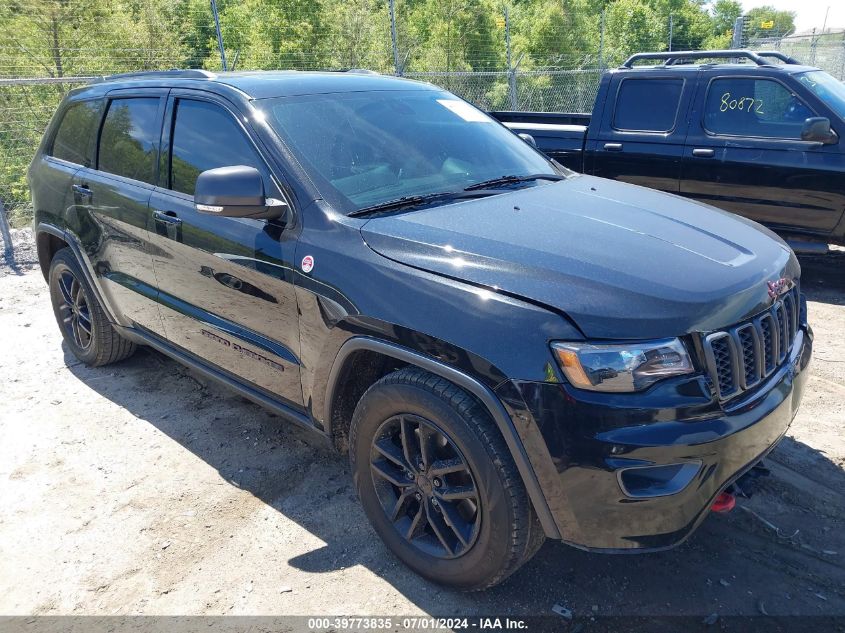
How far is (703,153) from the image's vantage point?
621 centimetres

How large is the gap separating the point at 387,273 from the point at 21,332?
461 cm

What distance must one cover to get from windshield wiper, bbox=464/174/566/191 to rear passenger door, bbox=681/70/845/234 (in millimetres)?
3203

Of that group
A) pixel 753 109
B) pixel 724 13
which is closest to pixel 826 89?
pixel 753 109

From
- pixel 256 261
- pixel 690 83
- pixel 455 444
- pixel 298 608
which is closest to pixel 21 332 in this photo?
pixel 256 261

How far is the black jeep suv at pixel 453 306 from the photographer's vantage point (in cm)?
217

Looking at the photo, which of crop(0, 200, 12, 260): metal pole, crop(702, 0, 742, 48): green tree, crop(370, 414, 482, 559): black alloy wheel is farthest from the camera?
crop(702, 0, 742, 48): green tree

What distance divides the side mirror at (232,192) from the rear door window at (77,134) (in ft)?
6.47

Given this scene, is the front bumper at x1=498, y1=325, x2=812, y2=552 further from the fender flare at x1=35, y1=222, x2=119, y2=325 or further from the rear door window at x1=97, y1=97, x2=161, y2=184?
the fender flare at x1=35, y1=222, x2=119, y2=325

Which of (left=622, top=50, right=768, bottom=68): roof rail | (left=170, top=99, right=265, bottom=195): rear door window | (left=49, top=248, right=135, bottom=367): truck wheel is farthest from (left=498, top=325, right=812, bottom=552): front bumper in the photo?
(left=622, top=50, right=768, bottom=68): roof rail

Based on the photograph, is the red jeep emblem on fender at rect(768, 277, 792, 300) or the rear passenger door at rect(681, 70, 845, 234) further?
the rear passenger door at rect(681, 70, 845, 234)

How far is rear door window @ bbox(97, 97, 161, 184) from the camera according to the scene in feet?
12.3

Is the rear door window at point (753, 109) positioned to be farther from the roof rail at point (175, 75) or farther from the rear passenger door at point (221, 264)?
the rear passenger door at point (221, 264)

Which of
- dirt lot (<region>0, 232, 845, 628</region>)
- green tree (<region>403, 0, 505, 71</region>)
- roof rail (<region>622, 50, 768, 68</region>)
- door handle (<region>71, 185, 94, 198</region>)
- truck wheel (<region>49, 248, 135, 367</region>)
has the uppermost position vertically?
green tree (<region>403, 0, 505, 71</region>)

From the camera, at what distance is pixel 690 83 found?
636cm
